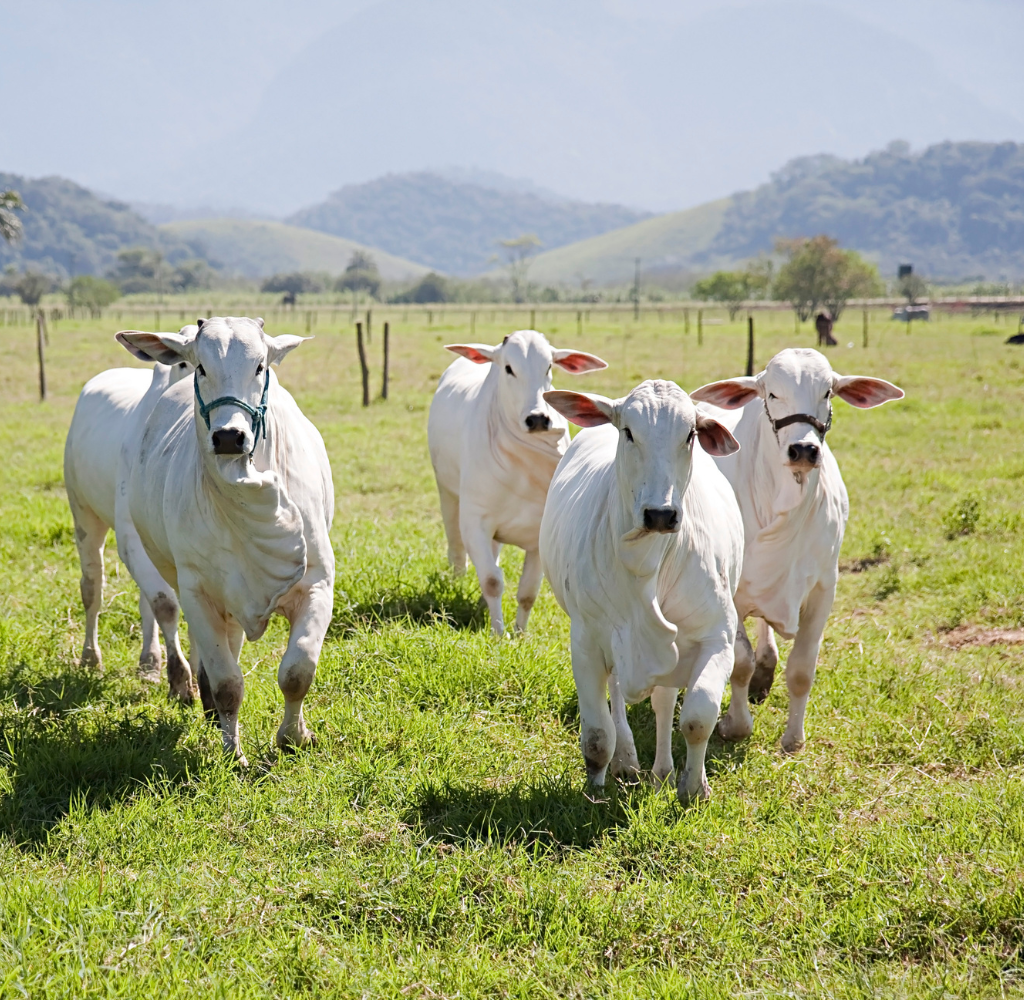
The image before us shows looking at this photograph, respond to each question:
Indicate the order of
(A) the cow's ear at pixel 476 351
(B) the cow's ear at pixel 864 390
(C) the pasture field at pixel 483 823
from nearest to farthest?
(C) the pasture field at pixel 483 823 < (B) the cow's ear at pixel 864 390 < (A) the cow's ear at pixel 476 351

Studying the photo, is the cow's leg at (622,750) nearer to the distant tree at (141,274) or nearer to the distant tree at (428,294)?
the distant tree at (428,294)

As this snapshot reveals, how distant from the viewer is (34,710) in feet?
17.1

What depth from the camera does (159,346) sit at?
462 centimetres

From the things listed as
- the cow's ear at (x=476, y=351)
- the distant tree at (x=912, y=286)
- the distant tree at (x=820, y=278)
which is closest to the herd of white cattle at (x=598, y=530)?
the cow's ear at (x=476, y=351)

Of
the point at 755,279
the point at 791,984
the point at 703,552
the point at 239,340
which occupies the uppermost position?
the point at 755,279

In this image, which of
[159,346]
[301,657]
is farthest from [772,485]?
[159,346]

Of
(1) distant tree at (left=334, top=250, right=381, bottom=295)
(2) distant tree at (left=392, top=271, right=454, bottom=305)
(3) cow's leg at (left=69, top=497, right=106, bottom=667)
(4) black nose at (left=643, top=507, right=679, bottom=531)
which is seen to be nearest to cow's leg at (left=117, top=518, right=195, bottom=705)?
(3) cow's leg at (left=69, top=497, right=106, bottom=667)

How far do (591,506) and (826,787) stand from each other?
1.60 meters

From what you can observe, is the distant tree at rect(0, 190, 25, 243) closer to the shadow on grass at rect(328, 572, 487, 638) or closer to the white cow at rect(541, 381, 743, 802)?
the shadow on grass at rect(328, 572, 487, 638)

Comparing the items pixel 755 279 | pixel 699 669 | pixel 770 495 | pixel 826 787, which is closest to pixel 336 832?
pixel 699 669

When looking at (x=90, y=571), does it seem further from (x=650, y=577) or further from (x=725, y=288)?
(x=725, y=288)

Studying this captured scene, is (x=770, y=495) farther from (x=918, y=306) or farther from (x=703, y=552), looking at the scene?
(x=918, y=306)

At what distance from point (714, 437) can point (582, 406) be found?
0.56m

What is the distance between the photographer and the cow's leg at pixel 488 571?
257 inches
